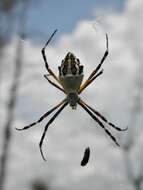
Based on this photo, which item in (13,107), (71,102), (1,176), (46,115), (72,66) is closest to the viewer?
(72,66)

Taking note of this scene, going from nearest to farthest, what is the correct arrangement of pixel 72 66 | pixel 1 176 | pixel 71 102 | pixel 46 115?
1. pixel 72 66
2. pixel 71 102
3. pixel 46 115
4. pixel 1 176

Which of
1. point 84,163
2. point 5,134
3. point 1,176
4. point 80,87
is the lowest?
point 1,176

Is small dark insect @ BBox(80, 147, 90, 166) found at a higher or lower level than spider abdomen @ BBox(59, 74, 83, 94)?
lower

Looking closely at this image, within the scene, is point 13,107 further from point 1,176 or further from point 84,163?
point 84,163

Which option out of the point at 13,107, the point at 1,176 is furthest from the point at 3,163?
the point at 13,107

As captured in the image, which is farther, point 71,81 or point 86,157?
point 86,157

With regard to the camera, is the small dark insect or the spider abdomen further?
the small dark insect

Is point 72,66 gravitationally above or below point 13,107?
above

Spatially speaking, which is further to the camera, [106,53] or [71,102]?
[71,102]

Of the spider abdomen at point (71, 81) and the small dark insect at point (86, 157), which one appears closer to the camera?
the spider abdomen at point (71, 81)

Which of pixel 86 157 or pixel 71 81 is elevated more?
pixel 71 81

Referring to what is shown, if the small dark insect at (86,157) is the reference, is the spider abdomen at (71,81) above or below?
above
